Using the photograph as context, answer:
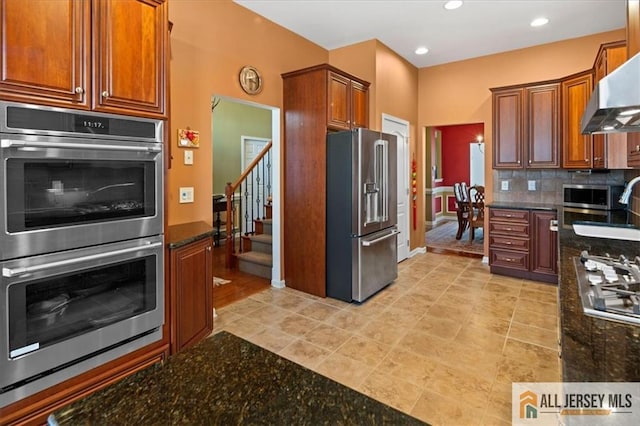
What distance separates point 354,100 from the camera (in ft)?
13.5

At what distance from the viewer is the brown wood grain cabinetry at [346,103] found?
12.2 ft

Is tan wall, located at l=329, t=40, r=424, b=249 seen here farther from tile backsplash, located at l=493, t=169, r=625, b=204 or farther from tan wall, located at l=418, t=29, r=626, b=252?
tile backsplash, located at l=493, t=169, r=625, b=204

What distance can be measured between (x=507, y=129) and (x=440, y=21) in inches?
69.0

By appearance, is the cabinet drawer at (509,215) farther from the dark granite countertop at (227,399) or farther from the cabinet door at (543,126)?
the dark granite countertop at (227,399)

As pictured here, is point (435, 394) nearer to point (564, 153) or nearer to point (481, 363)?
point (481, 363)

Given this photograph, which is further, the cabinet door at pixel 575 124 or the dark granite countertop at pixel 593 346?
the cabinet door at pixel 575 124

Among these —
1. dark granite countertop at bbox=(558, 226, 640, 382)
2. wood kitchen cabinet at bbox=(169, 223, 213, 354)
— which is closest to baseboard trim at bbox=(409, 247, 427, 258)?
wood kitchen cabinet at bbox=(169, 223, 213, 354)

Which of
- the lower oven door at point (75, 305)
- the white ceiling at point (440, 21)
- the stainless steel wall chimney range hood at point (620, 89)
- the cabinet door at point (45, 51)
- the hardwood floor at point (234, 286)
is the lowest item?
the hardwood floor at point (234, 286)

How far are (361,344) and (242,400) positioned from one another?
2.24 meters

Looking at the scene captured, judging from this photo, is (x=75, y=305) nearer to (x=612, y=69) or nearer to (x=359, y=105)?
(x=359, y=105)

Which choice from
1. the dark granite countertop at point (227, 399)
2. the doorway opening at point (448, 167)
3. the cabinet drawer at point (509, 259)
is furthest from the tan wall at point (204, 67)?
the doorway opening at point (448, 167)

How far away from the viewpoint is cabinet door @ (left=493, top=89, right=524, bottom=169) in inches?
182

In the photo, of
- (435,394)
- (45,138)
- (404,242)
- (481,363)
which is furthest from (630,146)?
(45,138)

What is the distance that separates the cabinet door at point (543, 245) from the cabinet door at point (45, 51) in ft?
15.4
